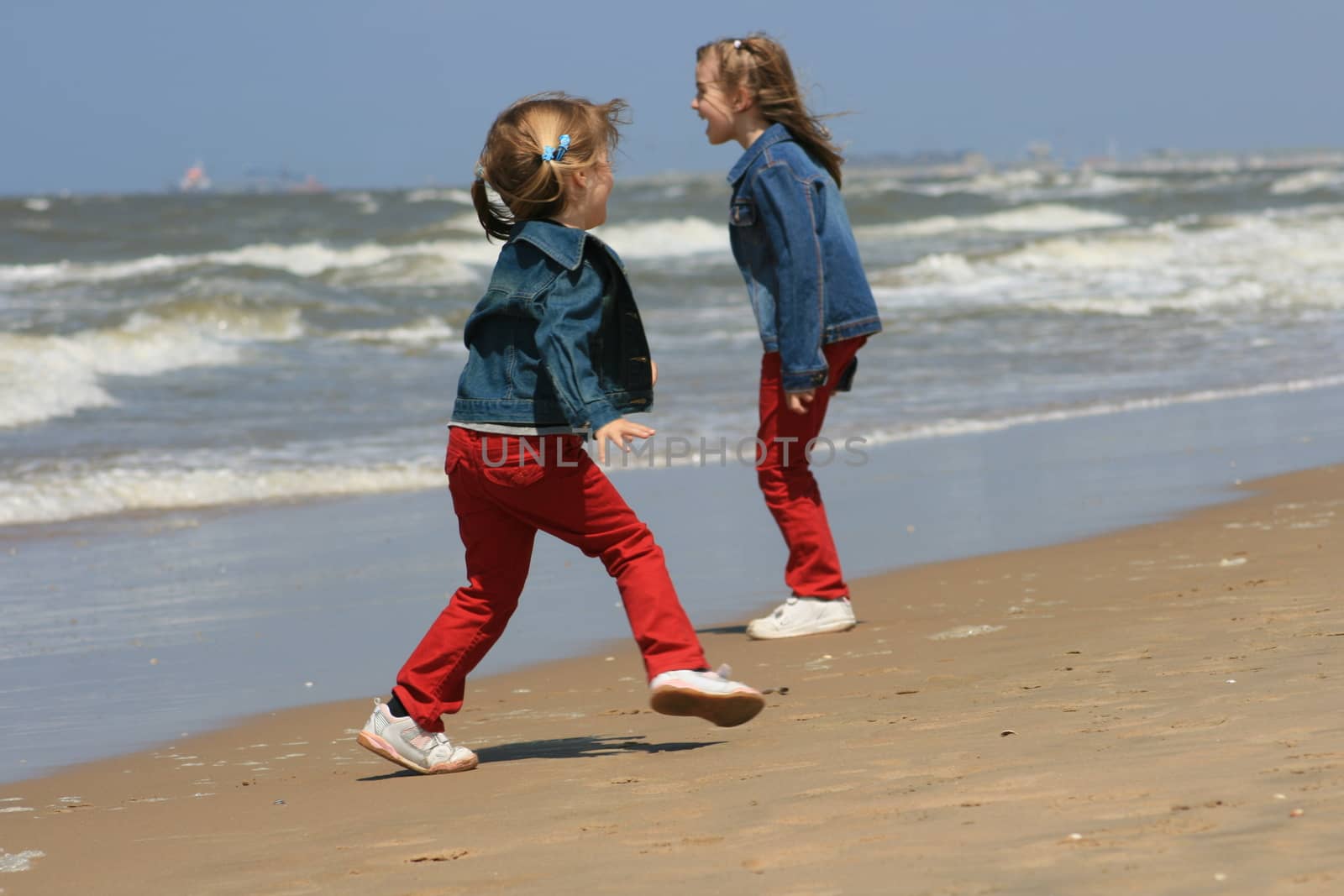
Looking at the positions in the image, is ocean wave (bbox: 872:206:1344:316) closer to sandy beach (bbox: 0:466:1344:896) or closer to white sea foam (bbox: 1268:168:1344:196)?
sandy beach (bbox: 0:466:1344:896)

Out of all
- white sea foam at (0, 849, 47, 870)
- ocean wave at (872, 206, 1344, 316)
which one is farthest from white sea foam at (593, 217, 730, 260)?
white sea foam at (0, 849, 47, 870)

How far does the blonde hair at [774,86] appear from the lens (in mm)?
4410

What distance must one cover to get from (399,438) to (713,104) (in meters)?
5.22

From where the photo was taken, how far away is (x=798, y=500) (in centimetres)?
463

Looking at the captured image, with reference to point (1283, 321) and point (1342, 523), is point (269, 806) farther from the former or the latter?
point (1283, 321)

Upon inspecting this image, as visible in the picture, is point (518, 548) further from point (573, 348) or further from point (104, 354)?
point (104, 354)

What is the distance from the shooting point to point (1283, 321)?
1478 cm

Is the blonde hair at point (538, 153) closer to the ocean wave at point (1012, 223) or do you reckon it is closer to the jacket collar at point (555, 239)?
the jacket collar at point (555, 239)

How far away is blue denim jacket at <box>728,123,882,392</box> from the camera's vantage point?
13.9ft

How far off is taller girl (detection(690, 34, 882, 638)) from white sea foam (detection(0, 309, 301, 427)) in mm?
7148

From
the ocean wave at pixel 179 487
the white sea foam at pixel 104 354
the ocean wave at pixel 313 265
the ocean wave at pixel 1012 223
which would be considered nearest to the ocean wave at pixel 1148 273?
the ocean wave at pixel 1012 223

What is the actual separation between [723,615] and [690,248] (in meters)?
30.0

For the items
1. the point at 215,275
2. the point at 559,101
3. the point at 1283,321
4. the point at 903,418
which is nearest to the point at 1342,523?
the point at 559,101

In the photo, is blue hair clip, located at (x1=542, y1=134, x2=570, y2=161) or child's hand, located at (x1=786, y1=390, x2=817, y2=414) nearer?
blue hair clip, located at (x1=542, y1=134, x2=570, y2=161)
